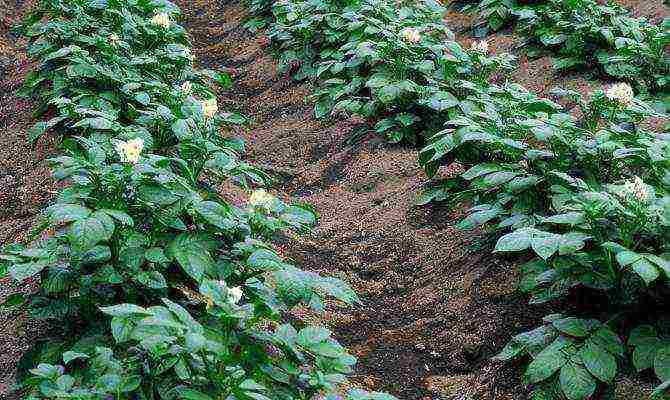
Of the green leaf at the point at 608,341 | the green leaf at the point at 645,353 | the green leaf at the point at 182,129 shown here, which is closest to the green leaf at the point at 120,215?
the green leaf at the point at 182,129

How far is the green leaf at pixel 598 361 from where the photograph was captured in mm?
2971

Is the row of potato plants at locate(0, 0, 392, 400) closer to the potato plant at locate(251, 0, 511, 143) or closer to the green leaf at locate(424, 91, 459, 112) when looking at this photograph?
the green leaf at locate(424, 91, 459, 112)

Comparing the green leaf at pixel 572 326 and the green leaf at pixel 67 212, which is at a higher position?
the green leaf at pixel 67 212

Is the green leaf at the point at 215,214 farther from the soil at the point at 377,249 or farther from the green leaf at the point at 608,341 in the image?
the green leaf at the point at 608,341

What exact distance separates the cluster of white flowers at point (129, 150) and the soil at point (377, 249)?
2.76 ft

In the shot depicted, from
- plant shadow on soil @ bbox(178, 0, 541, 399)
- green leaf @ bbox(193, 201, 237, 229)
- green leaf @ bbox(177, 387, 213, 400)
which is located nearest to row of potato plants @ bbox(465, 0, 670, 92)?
plant shadow on soil @ bbox(178, 0, 541, 399)

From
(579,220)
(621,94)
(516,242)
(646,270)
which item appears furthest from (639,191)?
(621,94)

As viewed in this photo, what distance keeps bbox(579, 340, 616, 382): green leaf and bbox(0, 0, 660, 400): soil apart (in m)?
0.08

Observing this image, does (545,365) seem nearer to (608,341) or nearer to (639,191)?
(608,341)

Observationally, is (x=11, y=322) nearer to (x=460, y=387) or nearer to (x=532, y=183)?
(x=460, y=387)

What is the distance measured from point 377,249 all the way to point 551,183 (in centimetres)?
111

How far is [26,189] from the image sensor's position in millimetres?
4930

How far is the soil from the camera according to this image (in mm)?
3494

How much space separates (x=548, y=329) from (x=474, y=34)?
5201 mm
